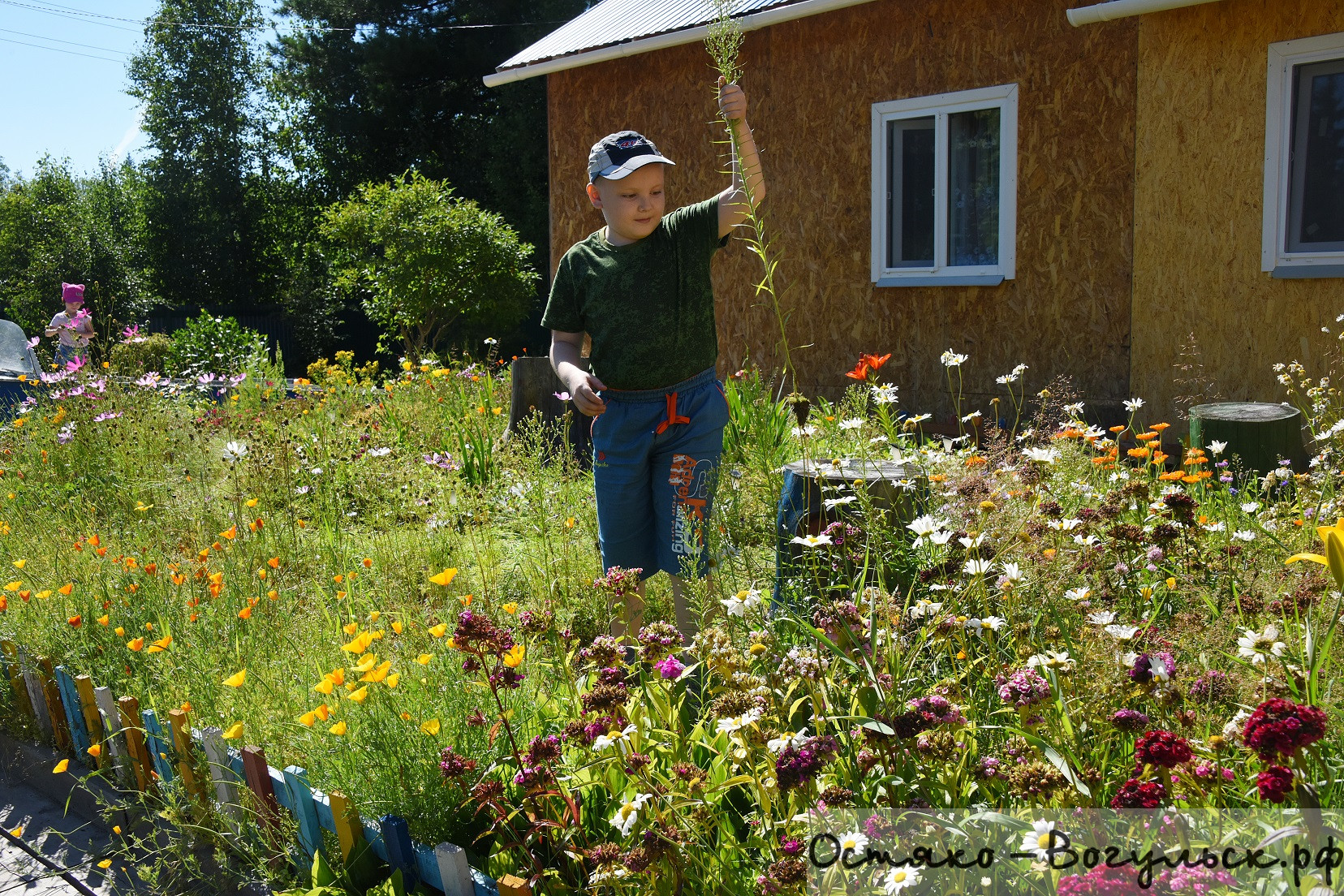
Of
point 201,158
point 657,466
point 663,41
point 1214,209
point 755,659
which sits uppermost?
point 201,158

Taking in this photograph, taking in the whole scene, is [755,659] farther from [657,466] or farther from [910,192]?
[910,192]

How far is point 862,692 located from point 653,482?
114cm

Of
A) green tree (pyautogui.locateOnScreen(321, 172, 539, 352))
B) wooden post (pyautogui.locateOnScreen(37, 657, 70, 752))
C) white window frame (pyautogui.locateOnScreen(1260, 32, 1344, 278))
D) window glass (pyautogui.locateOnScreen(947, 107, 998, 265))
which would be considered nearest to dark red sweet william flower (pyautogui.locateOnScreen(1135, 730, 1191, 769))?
wooden post (pyautogui.locateOnScreen(37, 657, 70, 752))

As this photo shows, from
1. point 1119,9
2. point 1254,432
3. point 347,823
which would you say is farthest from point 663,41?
point 347,823

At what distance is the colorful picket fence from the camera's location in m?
2.12

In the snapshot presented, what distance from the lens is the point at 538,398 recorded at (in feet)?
21.7

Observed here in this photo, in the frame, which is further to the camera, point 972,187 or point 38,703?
point 972,187

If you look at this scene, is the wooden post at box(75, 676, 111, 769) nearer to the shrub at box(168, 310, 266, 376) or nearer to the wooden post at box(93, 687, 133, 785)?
the wooden post at box(93, 687, 133, 785)

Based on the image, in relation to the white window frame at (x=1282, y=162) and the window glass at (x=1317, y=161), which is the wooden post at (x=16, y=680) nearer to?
the white window frame at (x=1282, y=162)

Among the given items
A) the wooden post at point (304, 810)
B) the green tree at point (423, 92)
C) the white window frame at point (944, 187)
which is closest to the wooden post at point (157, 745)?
the wooden post at point (304, 810)

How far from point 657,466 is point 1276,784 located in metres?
1.94

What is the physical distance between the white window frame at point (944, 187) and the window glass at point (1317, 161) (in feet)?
5.33

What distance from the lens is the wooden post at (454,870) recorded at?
77.7 inches

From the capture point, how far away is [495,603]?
362 cm
